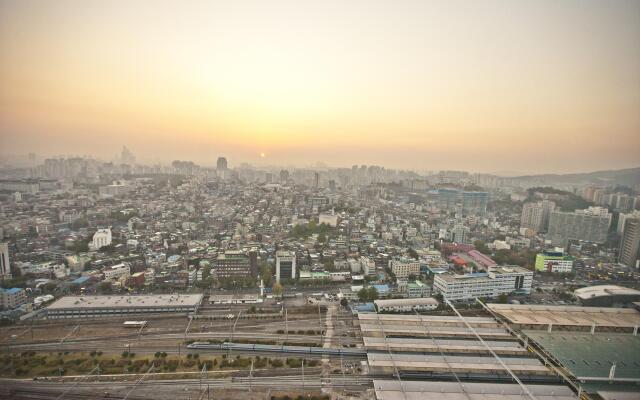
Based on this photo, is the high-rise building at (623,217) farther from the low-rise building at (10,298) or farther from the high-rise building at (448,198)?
the low-rise building at (10,298)

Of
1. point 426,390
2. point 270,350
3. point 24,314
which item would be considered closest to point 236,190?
point 24,314

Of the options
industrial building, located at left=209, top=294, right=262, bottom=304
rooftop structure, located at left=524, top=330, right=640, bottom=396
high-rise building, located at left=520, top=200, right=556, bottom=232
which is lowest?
industrial building, located at left=209, top=294, right=262, bottom=304

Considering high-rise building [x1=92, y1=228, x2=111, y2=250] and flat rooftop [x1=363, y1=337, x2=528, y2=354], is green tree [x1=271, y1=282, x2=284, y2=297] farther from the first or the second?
high-rise building [x1=92, y1=228, x2=111, y2=250]

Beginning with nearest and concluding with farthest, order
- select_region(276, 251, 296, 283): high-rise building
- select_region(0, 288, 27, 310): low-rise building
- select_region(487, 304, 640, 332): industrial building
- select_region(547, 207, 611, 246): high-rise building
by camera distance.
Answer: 1. select_region(487, 304, 640, 332): industrial building
2. select_region(0, 288, 27, 310): low-rise building
3. select_region(276, 251, 296, 283): high-rise building
4. select_region(547, 207, 611, 246): high-rise building

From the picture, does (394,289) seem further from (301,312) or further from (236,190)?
(236,190)

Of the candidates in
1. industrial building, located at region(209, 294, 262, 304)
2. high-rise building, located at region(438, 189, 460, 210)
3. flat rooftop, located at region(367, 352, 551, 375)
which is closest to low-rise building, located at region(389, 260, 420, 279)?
industrial building, located at region(209, 294, 262, 304)

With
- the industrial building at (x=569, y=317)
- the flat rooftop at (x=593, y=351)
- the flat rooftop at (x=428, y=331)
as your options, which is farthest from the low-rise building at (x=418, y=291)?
the flat rooftop at (x=593, y=351)
